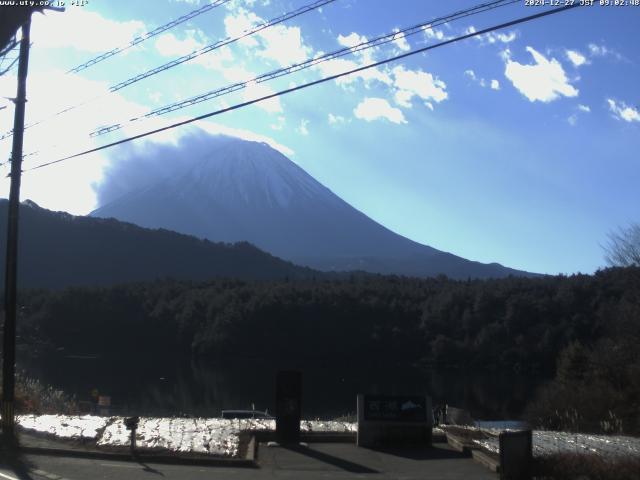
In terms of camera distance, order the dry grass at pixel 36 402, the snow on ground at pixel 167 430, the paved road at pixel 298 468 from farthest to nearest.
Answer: the dry grass at pixel 36 402, the snow on ground at pixel 167 430, the paved road at pixel 298 468

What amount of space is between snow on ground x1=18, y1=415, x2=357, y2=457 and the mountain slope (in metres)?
108

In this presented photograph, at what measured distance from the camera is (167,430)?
13.7m

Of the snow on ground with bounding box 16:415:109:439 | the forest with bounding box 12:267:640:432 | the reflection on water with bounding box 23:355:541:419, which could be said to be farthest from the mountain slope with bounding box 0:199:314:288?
the snow on ground with bounding box 16:415:109:439

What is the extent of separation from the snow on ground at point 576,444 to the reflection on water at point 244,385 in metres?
25.9

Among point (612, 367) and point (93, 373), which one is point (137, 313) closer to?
point (93, 373)

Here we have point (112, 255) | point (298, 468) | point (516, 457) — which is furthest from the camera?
point (112, 255)

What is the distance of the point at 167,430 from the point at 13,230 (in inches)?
186

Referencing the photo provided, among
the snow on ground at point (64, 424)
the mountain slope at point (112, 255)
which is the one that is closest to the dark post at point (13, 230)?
the snow on ground at point (64, 424)

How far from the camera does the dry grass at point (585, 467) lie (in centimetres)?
869

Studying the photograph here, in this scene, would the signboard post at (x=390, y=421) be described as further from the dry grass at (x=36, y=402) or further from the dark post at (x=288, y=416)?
the dry grass at (x=36, y=402)

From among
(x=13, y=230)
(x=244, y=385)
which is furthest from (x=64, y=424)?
(x=244, y=385)

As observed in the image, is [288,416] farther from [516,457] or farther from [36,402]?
[36,402]

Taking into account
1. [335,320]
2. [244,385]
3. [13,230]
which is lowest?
[244,385]

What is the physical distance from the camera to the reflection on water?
47.2m
